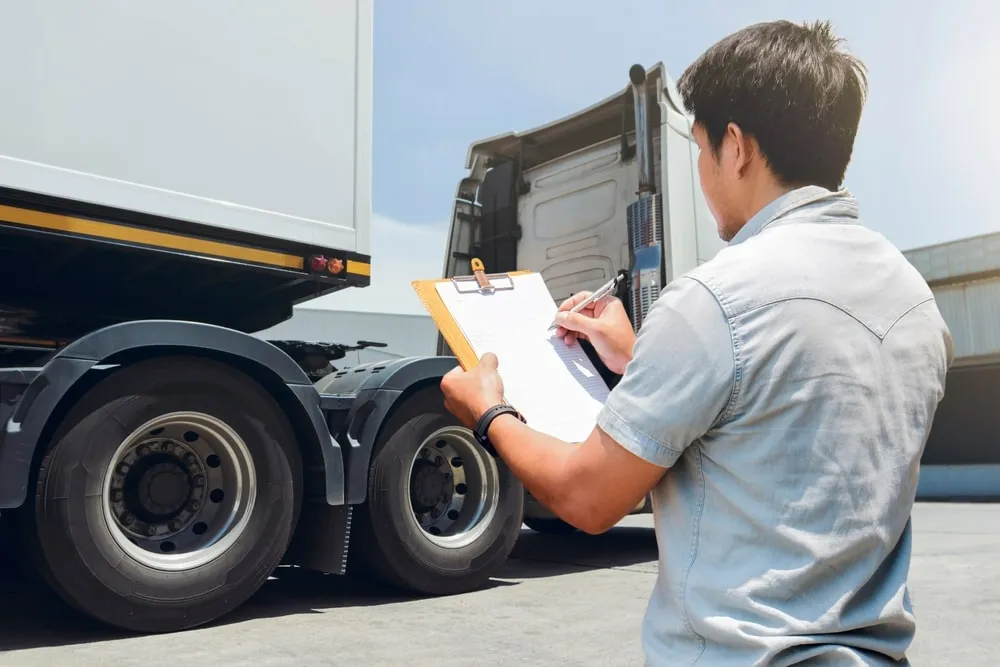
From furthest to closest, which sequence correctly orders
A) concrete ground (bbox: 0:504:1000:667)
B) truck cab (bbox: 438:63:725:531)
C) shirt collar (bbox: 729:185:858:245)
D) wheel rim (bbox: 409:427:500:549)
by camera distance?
1. truck cab (bbox: 438:63:725:531)
2. wheel rim (bbox: 409:427:500:549)
3. concrete ground (bbox: 0:504:1000:667)
4. shirt collar (bbox: 729:185:858:245)

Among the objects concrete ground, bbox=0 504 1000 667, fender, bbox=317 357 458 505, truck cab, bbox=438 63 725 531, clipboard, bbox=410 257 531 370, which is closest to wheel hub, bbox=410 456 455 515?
fender, bbox=317 357 458 505

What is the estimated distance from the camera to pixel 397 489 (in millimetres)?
4430

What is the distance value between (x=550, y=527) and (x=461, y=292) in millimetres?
6550

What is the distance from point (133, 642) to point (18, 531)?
25.9 inches

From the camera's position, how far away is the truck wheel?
11.2ft

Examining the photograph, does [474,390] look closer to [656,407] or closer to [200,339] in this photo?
[656,407]

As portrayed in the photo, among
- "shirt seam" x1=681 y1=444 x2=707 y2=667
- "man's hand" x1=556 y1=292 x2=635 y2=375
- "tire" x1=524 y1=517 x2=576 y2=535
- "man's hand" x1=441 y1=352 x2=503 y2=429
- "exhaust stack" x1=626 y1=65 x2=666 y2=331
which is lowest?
"tire" x1=524 y1=517 x2=576 y2=535

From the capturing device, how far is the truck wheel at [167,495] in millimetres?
3422

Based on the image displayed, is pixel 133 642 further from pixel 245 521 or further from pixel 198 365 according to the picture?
pixel 198 365

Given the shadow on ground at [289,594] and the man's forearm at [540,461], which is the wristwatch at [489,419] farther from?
the shadow on ground at [289,594]

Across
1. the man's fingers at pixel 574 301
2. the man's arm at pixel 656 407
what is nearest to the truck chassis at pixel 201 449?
the man's fingers at pixel 574 301

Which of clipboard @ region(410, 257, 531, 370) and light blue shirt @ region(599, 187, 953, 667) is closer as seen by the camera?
light blue shirt @ region(599, 187, 953, 667)

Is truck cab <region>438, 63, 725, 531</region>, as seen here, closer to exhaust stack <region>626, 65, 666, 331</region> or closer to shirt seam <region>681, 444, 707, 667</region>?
exhaust stack <region>626, 65, 666, 331</region>

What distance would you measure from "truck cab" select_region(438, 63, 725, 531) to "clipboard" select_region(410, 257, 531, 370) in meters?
3.41
